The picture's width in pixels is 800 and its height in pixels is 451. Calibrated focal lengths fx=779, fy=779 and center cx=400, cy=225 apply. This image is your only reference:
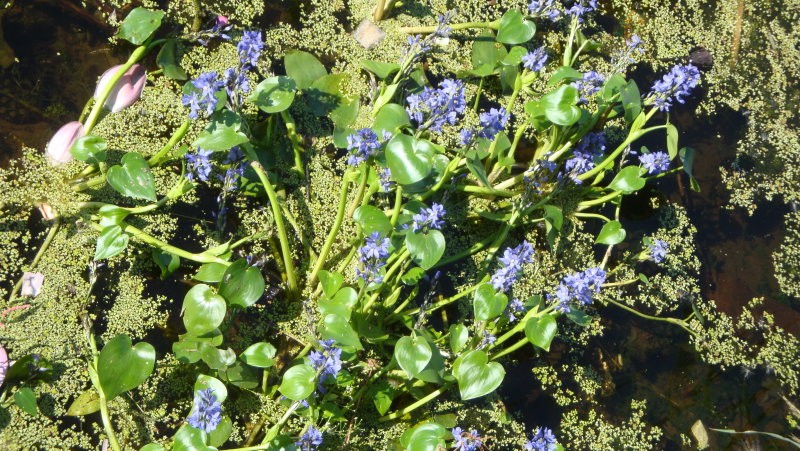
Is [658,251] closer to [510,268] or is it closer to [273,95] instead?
[510,268]

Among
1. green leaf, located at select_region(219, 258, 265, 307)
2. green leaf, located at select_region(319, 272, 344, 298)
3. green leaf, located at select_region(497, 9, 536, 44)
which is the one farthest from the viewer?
green leaf, located at select_region(497, 9, 536, 44)

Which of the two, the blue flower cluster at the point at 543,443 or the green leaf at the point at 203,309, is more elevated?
the green leaf at the point at 203,309

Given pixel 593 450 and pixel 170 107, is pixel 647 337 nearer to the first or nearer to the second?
pixel 593 450

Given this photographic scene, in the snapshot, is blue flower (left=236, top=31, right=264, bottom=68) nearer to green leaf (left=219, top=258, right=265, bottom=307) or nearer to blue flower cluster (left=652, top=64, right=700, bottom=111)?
green leaf (left=219, top=258, right=265, bottom=307)

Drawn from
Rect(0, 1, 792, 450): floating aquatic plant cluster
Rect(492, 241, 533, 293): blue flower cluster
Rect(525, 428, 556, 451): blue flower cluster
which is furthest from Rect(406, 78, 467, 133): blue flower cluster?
Rect(525, 428, 556, 451): blue flower cluster

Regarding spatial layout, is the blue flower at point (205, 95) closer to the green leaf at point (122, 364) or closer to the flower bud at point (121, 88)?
the flower bud at point (121, 88)

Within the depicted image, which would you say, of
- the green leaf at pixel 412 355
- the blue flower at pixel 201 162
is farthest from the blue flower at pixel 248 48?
the green leaf at pixel 412 355
